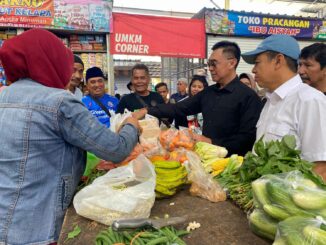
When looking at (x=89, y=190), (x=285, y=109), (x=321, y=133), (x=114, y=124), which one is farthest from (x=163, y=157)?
(x=321, y=133)

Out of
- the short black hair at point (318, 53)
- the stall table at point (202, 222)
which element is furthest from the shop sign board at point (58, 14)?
the stall table at point (202, 222)

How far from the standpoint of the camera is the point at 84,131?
1.44 meters

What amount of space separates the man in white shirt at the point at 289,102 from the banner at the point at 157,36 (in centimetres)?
485

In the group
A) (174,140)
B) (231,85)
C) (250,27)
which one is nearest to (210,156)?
(174,140)

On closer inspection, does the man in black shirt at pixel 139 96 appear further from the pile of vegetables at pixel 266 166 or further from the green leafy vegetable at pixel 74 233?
the green leafy vegetable at pixel 74 233

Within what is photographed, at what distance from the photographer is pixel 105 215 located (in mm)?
1422

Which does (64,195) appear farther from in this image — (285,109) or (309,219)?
(285,109)

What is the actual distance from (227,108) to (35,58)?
1.89 m

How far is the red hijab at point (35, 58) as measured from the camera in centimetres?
143

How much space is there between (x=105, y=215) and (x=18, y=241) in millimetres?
451

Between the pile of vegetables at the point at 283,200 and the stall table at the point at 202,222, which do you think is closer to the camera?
the pile of vegetables at the point at 283,200

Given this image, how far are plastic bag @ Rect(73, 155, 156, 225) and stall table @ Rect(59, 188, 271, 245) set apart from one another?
0.25 ft

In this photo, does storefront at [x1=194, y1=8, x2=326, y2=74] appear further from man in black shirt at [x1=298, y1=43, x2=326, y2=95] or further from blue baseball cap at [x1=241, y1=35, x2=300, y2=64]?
blue baseball cap at [x1=241, y1=35, x2=300, y2=64]

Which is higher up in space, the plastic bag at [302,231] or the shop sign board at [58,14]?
the shop sign board at [58,14]
